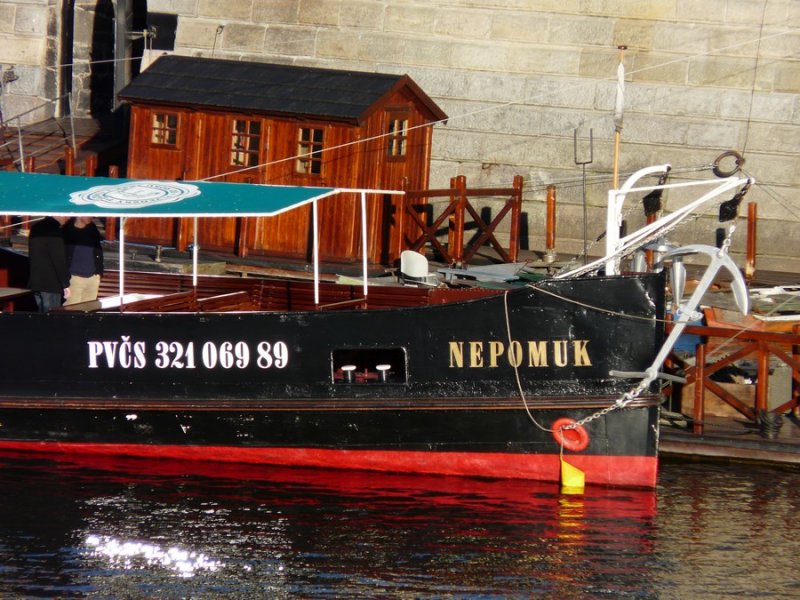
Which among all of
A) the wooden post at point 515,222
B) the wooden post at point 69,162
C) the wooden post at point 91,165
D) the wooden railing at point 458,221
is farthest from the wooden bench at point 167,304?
the wooden post at point 91,165

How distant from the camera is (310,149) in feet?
61.9

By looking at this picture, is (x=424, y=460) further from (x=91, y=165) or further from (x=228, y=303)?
(x=91, y=165)

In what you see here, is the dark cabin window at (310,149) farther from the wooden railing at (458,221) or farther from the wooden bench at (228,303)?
the wooden bench at (228,303)

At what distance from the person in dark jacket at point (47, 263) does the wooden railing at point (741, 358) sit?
→ 749 centimetres

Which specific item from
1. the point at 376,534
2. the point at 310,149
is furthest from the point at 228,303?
the point at 376,534

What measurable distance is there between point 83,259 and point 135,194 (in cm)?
148

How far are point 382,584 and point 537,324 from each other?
12.0 ft

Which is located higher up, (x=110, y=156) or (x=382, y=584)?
(x=110, y=156)

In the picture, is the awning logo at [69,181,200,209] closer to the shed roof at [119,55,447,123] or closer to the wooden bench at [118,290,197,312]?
the wooden bench at [118,290,197,312]

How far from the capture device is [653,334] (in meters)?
13.1

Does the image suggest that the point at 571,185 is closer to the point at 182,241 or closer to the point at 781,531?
the point at 182,241

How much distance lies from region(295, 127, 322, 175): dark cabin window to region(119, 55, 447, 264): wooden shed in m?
0.01

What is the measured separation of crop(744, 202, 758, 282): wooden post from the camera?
19.6m

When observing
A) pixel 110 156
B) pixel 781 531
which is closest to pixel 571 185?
pixel 110 156
